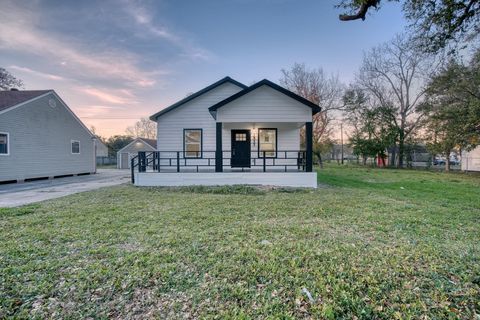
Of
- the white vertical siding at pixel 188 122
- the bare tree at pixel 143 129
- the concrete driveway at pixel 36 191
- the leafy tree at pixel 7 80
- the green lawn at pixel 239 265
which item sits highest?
the leafy tree at pixel 7 80

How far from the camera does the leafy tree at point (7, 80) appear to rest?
24234mm

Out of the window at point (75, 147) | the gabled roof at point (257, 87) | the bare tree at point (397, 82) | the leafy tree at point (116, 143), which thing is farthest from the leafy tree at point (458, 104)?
the leafy tree at point (116, 143)

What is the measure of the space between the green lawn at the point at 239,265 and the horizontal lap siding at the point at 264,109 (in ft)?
→ 18.5

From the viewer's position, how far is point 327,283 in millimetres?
2578

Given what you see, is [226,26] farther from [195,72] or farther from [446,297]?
[446,297]

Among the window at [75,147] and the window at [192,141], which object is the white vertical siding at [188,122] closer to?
the window at [192,141]

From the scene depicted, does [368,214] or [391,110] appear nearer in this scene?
[368,214]

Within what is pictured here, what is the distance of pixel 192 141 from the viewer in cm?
1284

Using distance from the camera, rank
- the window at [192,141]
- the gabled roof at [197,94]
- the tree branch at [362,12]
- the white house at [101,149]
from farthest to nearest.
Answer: the white house at [101,149]
the window at [192,141]
the gabled roof at [197,94]
the tree branch at [362,12]

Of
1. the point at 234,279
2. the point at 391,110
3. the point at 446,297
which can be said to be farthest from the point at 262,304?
the point at 391,110

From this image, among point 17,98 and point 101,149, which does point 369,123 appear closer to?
point 17,98

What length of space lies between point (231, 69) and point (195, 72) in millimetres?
2688

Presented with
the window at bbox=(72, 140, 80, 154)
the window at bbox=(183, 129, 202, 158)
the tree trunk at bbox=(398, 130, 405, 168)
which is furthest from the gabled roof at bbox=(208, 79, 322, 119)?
the tree trunk at bbox=(398, 130, 405, 168)

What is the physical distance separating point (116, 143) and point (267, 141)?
39120 millimetres
